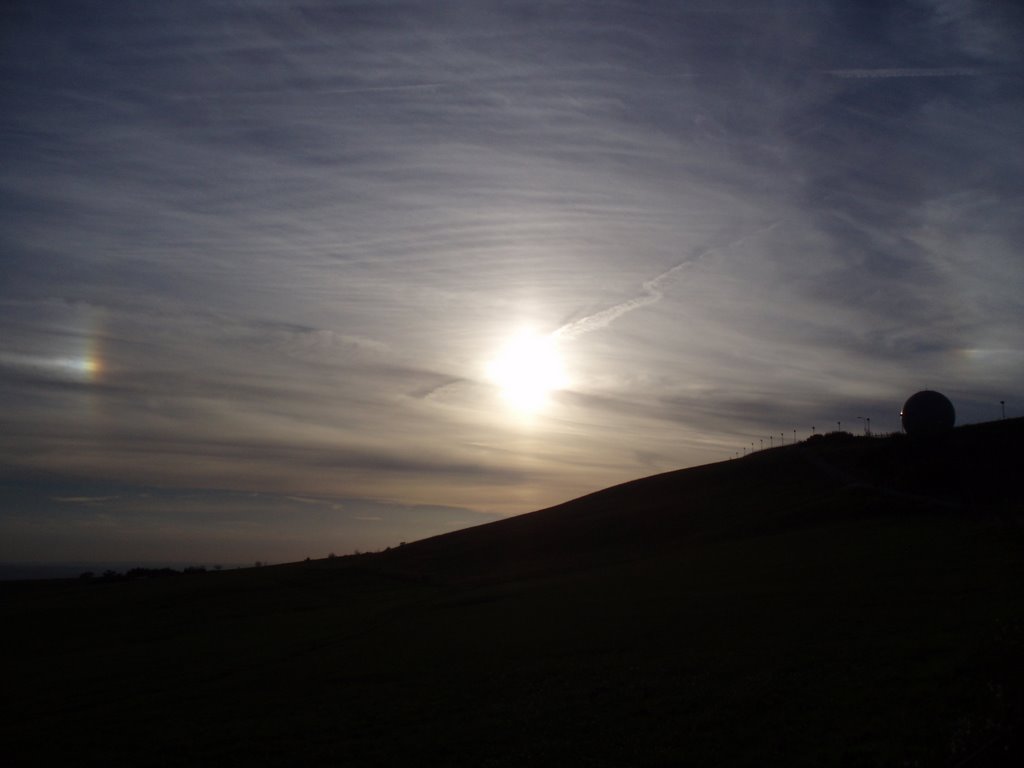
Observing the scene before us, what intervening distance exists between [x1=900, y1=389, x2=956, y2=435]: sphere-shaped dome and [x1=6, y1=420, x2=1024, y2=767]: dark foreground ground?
11217mm

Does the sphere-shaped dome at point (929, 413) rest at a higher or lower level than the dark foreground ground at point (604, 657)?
higher

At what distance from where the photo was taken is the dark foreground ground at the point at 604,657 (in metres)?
18.8

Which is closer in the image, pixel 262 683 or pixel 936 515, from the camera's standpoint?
pixel 262 683

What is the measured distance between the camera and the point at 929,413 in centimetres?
7856

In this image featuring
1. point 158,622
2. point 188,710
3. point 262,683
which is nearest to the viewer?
point 188,710

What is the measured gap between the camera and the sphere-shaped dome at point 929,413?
78.4 m

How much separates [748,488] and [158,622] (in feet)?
188

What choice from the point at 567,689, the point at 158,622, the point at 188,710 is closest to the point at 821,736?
the point at 567,689

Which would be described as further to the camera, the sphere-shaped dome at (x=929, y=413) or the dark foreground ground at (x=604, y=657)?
the sphere-shaped dome at (x=929, y=413)

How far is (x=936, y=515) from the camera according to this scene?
5466 cm

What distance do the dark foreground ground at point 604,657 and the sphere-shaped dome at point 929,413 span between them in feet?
36.8

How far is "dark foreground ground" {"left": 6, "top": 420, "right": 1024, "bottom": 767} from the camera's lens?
740 inches

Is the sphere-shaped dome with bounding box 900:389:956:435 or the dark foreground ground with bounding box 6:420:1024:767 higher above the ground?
the sphere-shaped dome with bounding box 900:389:956:435

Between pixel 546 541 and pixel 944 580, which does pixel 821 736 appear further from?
pixel 546 541
